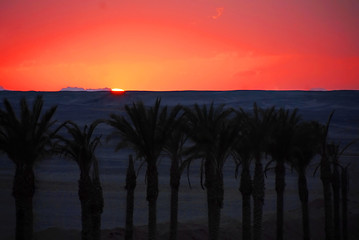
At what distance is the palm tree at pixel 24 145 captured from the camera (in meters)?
14.0

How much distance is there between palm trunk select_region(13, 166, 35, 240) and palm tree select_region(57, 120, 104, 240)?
1551 mm

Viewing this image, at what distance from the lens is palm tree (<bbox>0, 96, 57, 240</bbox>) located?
14.0m

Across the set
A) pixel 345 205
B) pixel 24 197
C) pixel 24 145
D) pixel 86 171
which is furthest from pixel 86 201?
pixel 345 205

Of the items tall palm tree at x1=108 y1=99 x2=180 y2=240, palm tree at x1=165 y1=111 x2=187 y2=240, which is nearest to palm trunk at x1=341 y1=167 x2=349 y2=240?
palm tree at x1=165 y1=111 x2=187 y2=240

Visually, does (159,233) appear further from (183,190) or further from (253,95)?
(253,95)

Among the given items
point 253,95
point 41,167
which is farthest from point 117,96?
point 41,167

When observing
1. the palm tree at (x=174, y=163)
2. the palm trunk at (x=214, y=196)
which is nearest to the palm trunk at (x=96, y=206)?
the palm tree at (x=174, y=163)

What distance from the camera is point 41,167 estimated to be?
1902 inches

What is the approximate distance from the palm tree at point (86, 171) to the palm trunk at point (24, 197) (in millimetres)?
1551

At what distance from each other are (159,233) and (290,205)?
515 inches

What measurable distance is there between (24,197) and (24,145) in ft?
6.17

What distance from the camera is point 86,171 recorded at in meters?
16.0

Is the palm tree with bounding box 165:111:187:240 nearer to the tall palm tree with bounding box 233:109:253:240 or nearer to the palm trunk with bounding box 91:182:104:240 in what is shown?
the tall palm tree with bounding box 233:109:253:240

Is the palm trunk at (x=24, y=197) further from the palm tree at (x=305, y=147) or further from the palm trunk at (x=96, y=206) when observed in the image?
the palm tree at (x=305, y=147)
